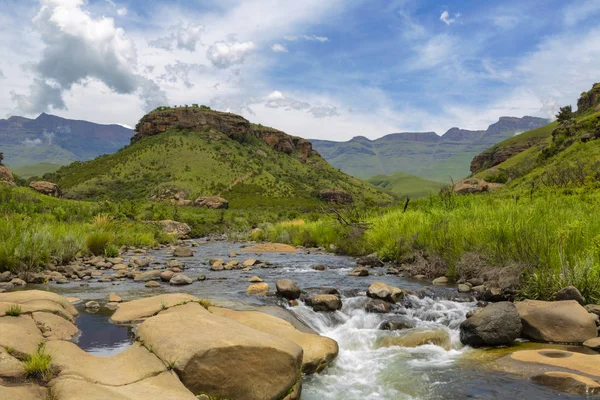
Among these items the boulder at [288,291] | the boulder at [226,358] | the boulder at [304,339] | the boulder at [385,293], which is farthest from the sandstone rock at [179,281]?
the boulder at [226,358]

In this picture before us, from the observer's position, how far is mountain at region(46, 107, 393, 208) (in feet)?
275

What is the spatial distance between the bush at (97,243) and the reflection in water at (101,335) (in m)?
10.6

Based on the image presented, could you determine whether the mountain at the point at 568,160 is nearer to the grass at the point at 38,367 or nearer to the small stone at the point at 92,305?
the small stone at the point at 92,305

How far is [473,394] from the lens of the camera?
17.8 feet

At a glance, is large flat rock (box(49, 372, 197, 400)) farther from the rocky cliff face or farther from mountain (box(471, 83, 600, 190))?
the rocky cliff face

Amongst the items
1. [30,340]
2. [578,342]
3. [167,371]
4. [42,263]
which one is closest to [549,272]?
[578,342]

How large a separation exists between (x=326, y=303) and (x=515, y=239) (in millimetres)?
5063

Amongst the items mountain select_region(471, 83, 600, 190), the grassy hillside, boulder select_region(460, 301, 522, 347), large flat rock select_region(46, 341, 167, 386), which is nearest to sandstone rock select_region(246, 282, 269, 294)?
boulder select_region(460, 301, 522, 347)

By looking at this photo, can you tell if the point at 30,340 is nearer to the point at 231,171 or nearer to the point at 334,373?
the point at 334,373

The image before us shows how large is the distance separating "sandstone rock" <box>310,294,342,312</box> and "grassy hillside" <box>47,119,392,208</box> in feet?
226

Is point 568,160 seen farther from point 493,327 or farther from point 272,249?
point 493,327

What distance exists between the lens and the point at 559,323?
7.01 meters

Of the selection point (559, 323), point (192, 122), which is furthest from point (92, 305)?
point (192, 122)

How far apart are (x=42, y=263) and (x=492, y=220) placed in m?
13.6
